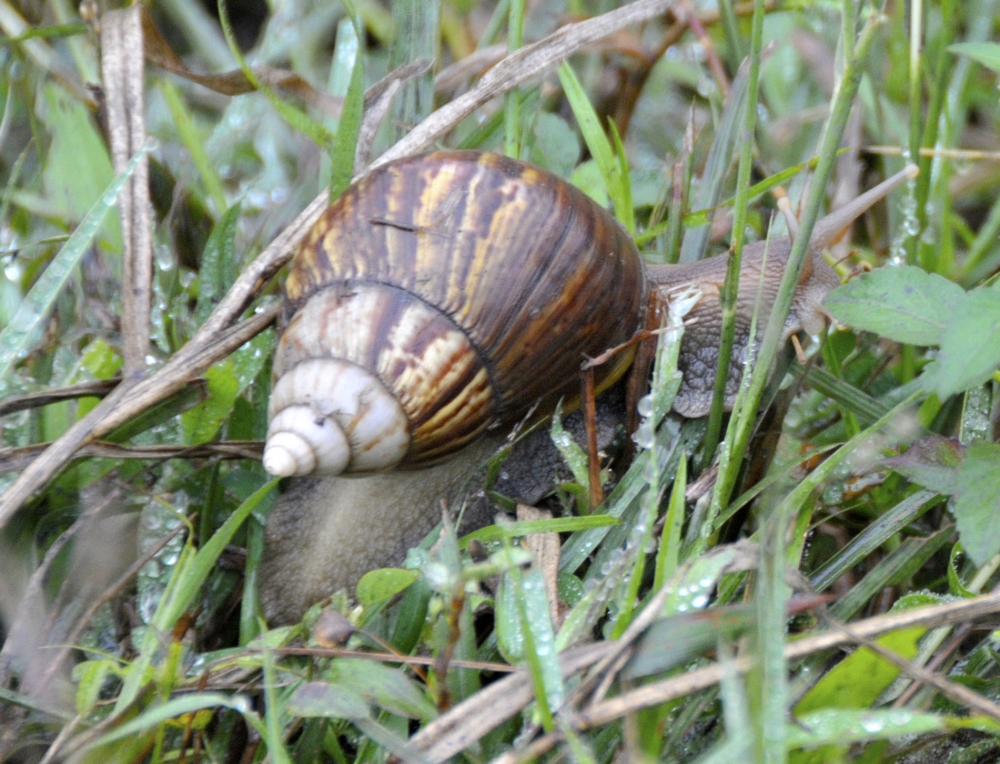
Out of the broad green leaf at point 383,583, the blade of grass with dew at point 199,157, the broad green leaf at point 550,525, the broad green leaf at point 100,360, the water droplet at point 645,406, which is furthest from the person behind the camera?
the blade of grass with dew at point 199,157

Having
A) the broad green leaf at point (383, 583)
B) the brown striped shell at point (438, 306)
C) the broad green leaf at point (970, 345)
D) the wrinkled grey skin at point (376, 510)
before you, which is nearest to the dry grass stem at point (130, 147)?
the brown striped shell at point (438, 306)

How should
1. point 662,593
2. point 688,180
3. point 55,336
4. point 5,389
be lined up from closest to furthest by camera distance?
point 662,593 → point 5,389 → point 55,336 → point 688,180

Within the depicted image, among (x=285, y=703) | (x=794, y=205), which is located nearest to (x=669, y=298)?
(x=794, y=205)

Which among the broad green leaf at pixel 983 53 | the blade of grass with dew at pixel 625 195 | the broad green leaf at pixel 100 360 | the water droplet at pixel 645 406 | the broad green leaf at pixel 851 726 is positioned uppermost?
the broad green leaf at pixel 983 53

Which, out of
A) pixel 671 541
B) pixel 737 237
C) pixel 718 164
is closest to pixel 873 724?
pixel 671 541

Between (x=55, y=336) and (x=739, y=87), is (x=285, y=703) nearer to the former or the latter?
(x=55, y=336)

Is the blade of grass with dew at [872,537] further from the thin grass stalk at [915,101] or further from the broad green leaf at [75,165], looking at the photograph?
the broad green leaf at [75,165]

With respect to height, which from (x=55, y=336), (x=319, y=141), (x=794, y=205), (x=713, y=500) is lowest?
(x=713, y=500)
